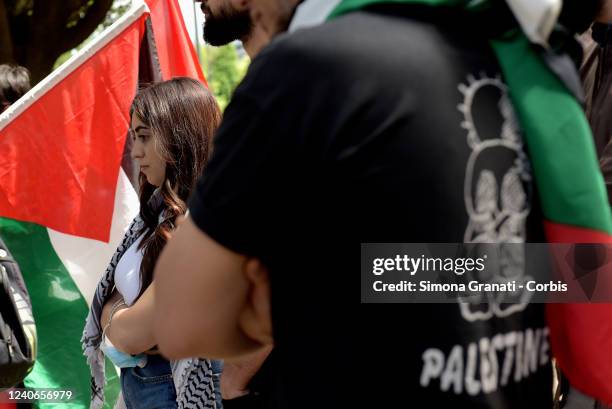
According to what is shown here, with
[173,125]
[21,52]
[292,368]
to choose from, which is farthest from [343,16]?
[21,52]

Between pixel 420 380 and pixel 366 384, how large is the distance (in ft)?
0.24

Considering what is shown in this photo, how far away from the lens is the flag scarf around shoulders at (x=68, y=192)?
3281 millimetres

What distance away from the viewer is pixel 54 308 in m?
3.31

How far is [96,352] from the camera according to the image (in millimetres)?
2691

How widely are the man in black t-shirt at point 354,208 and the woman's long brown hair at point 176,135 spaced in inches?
54.9

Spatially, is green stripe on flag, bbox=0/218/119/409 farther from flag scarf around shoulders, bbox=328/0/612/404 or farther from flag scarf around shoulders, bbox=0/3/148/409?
flag scarf around shoulders, bbox=328/0/612/404

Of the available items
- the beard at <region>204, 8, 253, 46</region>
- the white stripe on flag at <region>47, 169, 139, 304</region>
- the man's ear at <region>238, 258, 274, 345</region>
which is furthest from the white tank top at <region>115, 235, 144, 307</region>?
the man's ear at <region>238, 258, 274, 345</region>

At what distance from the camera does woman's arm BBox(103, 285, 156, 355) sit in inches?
74.5

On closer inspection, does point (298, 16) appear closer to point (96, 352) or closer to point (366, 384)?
point (366, 384)

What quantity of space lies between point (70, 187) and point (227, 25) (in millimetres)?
2140

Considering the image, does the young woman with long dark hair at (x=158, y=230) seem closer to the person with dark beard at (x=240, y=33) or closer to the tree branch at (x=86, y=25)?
the person with dark beard at (x=240, y=33)

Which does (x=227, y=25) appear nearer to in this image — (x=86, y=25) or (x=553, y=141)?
(x=553, y=141)

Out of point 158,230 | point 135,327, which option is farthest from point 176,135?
point 135,327

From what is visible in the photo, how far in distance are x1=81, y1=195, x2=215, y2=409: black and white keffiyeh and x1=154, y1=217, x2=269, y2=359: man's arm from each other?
4.25 ft
